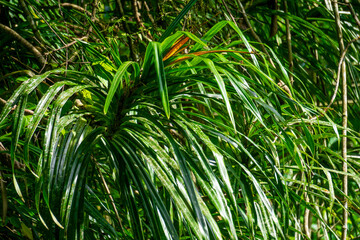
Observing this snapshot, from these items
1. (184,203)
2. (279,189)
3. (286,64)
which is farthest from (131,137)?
(286,64)

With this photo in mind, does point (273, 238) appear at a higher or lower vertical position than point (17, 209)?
lower

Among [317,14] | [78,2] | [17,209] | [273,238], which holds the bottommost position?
[273,238]

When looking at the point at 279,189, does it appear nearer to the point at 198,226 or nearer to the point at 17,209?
the point at 198,226

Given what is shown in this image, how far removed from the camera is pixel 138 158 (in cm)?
70

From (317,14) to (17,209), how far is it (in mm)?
1312

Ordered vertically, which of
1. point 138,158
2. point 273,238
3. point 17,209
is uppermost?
point 138,158

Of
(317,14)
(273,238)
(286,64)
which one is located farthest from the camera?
(317,14)

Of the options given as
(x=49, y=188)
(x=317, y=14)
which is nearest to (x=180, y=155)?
(x=49, y=188)

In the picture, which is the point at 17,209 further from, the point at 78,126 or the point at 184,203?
the point at 184,203

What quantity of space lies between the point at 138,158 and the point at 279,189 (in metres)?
0.29

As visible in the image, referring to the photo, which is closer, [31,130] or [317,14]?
[31,130]

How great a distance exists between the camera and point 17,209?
871 mm

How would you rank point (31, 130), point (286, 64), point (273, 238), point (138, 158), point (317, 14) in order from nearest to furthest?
point (31, 130)
point (138, 158)
point (273, 238)
point (286, 64)
point (317, 14)

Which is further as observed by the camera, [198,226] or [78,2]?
[78,2]
